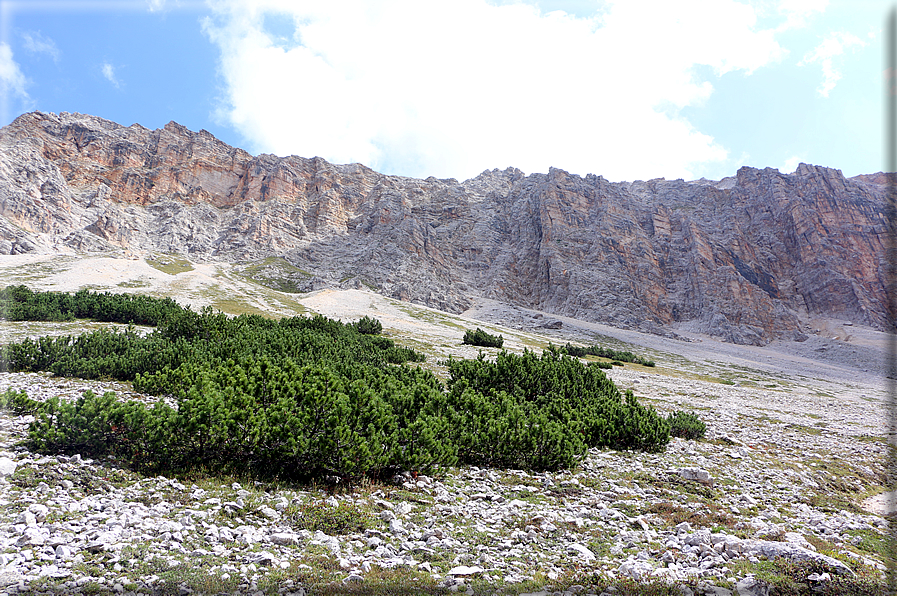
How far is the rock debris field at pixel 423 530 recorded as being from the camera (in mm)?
5344

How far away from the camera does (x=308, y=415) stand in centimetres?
912

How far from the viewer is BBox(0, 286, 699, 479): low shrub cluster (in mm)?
8531

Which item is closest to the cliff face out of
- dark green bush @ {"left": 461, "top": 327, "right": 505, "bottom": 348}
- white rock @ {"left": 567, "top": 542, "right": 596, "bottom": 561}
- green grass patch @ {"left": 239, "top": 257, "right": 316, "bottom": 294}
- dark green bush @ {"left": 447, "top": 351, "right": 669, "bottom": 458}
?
green grass patch @ {"left": 239, "top": 257, "right": 316, "bottom": 294}

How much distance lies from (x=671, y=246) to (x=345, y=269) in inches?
5543

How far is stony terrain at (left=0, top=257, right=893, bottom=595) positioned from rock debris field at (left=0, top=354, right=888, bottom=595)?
3 centimetres

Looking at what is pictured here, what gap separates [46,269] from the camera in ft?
315

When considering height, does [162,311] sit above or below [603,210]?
below

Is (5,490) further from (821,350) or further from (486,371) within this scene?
(821,350)

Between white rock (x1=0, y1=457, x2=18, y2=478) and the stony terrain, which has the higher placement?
white rock (x1=0, y1=457, x2=18, y2=478)

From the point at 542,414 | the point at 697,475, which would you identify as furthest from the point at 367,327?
the point at 697,475

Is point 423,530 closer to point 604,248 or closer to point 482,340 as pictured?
point 482,340

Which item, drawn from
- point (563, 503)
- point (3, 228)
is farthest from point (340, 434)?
point (3, 228)

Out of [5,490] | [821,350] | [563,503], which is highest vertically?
[5,490]

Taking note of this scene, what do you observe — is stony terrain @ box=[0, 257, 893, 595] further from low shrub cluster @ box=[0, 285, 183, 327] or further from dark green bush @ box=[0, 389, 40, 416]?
low shrub cluster @ box=[0, 285, 183, 327]
